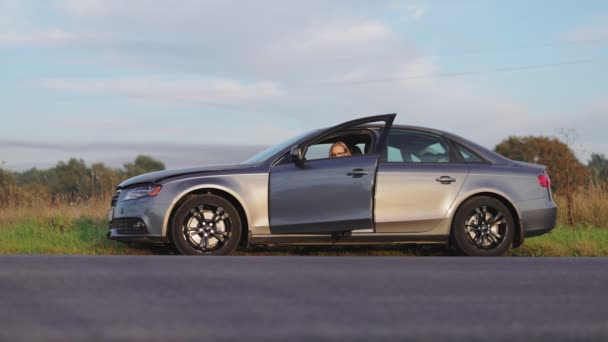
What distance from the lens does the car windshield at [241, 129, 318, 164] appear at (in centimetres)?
1084

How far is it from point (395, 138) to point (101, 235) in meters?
4.62

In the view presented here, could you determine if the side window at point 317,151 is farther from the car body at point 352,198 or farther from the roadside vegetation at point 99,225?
the roadside vegetation at point 99,225

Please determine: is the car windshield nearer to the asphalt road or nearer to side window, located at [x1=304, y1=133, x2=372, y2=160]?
side window, located at [x1=304, y1=133, x2=372, y2=160]

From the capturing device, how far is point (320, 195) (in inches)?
413

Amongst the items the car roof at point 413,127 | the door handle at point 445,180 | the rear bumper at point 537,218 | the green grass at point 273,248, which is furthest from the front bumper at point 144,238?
the rear bumper at point 537,218

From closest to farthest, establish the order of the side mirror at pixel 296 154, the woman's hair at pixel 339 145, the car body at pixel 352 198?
the car body at pixel 352 198
the side mirror at pixel 296 154
the woman's hair at pixel 339 145

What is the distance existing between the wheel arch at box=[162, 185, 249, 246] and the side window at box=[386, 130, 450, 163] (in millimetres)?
1777

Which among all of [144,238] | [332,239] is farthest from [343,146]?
[144,238]

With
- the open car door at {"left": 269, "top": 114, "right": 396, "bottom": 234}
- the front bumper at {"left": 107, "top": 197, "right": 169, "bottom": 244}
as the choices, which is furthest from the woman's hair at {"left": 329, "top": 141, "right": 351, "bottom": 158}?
the front bumper at {"left": 107, "top": 197, "right": 169, "bottom": 244}

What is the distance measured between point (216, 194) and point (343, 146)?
63.9 inches

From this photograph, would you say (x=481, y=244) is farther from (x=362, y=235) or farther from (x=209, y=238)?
(x=209, y=238)

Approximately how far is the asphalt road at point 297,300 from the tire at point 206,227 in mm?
1990

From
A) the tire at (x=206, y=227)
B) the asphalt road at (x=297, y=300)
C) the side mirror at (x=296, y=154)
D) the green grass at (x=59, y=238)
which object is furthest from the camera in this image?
the green grass at (x=59, y=238)

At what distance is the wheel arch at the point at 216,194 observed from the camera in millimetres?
10352
